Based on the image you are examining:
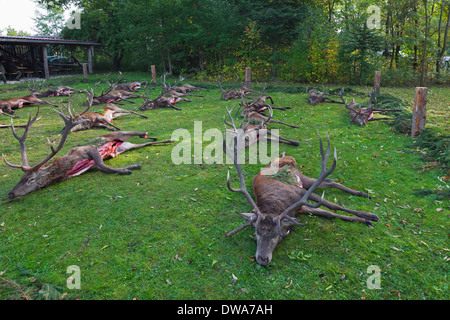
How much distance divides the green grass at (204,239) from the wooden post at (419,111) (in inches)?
61.6

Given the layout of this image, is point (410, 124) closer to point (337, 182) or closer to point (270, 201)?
point (337, 182)

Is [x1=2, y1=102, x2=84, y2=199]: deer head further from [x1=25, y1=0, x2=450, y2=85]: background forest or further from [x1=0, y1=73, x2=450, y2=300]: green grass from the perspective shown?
[x1=25, y1=0, x2=450, y2=85]: background forest

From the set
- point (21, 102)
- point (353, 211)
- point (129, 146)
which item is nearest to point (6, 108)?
point (21, 102)

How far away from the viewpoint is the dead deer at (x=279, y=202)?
3.25 metres

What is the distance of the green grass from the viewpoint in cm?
A: 290

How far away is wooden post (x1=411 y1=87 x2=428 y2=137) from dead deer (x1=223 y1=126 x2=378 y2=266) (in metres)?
4.23

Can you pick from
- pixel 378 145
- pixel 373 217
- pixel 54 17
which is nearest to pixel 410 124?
pixel 378 145

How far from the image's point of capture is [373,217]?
3916 mm

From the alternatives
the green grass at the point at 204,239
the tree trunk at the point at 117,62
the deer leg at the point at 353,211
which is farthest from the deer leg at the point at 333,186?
the tree trunk at the point at 117,62

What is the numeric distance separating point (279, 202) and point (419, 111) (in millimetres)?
5707

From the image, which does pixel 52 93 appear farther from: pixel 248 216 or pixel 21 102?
pixel 248 216

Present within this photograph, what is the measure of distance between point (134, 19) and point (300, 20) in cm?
1256

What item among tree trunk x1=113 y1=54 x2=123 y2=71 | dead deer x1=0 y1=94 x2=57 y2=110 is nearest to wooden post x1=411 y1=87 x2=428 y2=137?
dead deer x1=0 y1=94 x2=57 y2=110

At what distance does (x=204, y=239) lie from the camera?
3648 millimetres
